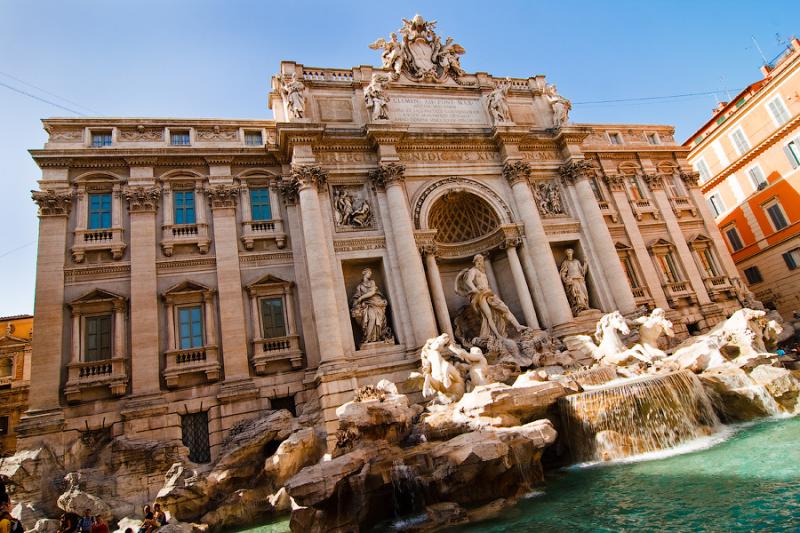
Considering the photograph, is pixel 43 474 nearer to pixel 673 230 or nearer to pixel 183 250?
pixel 183 250

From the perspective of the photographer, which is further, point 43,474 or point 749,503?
point 43,474

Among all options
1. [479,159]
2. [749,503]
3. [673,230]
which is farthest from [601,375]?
[673,230]

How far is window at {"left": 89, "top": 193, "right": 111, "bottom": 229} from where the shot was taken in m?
15.6

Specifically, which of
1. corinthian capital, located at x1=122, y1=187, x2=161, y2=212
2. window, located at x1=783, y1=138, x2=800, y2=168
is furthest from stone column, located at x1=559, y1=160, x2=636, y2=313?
corinthian capital, located at x1=122, y1=187, x2=161, y2=212

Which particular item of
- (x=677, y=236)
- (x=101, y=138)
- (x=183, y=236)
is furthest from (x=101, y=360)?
(x=677, y=236)

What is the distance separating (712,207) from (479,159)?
19207 millimetres

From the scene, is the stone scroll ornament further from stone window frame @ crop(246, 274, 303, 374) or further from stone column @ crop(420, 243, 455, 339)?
stone window frame @ crop(246, 274, 303, 374)

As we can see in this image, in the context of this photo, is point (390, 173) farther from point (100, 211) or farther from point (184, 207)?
point (100, 211)

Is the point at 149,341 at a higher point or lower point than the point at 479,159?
lower

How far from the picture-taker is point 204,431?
13.9 metres

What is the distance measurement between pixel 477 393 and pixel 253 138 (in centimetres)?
1339

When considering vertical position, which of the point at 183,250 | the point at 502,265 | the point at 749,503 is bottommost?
the point at 749,503

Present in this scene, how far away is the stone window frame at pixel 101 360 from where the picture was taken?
13414mm

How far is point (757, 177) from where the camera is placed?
2558 centimetres
